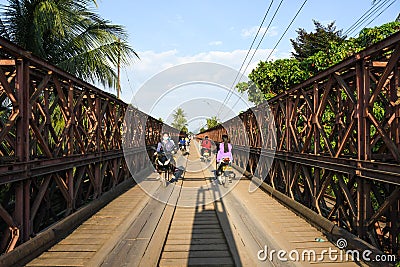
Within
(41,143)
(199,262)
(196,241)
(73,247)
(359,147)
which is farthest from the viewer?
(196,241)

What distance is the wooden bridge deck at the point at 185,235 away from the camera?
5.28 m

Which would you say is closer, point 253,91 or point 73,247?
point 73,247

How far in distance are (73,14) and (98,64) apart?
1.69 meters

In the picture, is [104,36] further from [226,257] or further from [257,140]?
[226,257]

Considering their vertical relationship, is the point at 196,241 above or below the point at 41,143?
below

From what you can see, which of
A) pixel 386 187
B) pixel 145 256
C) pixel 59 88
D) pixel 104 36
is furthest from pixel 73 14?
pixel 386 187

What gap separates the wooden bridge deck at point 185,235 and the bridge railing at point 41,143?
71 centimetres

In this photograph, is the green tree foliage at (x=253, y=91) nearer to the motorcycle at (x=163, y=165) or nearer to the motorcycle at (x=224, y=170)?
the motorcycle at (x=224, y=170)

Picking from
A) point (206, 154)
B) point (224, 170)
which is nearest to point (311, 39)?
point (206, 154)

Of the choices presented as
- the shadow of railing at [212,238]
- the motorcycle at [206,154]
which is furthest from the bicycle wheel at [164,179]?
the motorcycle at [206,154]

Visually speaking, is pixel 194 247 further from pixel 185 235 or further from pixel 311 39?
pixel 311 39

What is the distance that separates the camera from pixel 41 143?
5969 millimetres

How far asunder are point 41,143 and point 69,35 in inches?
258

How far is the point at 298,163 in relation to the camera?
8.41m
